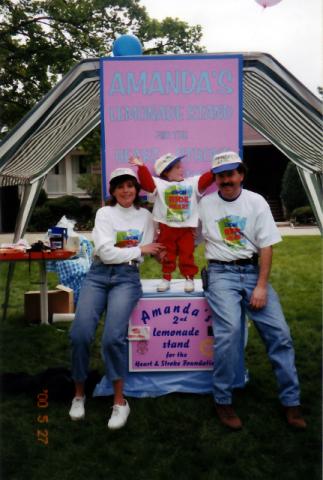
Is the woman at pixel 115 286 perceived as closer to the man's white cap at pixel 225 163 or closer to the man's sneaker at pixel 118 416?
the man's sneaker at pixel 118 416

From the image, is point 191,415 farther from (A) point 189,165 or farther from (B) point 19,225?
(B) point 19,225

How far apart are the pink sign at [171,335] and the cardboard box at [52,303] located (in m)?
2.91

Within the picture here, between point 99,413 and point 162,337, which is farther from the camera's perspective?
point 162,337

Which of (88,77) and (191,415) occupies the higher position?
(88,77)

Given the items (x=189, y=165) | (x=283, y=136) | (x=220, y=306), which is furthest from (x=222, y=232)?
(x=283, y=136)

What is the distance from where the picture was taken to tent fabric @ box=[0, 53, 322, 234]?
4273mm

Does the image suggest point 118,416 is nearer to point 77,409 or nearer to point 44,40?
point 77,409

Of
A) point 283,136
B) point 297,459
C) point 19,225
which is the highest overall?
point 283,136

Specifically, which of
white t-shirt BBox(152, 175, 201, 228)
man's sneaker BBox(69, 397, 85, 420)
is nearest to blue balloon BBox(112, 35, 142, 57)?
white t-shirt BBox(152, 175, 201, 228)

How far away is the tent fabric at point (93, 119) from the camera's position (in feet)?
14.0

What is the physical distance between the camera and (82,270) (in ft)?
23.9

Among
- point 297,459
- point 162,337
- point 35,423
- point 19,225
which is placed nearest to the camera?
point 297,459

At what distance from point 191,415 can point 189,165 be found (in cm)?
202

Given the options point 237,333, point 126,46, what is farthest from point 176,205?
point 126,46
